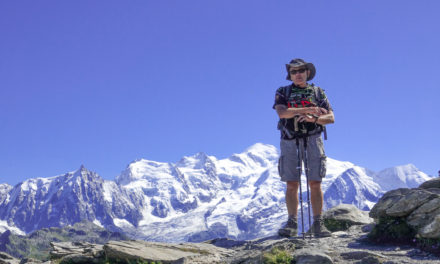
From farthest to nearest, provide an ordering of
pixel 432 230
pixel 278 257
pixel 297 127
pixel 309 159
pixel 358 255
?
pixel 309 159
pixel 297 127
pixel 432 230
pixel 358 255
pixel 278 257

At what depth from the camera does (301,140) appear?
1262 cm

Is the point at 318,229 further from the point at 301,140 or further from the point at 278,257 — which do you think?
the point at 278,257

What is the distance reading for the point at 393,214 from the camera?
11.2m

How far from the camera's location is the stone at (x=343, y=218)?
1644cm

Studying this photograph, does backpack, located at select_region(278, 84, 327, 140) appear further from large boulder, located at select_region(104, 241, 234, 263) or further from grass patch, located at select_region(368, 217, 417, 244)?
large boulder, located at select_region(104, 241, 234, 263)

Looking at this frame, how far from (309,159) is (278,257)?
13.8ft

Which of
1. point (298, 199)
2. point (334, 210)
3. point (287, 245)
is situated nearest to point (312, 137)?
point (298, 199)

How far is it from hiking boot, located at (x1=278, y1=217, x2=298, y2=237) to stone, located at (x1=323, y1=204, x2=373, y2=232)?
13.5 feet

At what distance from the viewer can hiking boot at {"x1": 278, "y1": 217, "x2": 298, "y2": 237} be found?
12.7 m

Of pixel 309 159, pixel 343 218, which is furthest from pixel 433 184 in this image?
pixel 343 218

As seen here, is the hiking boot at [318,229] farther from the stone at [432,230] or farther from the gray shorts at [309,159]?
the stone at [432,230]

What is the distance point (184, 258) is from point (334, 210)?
30.0ft

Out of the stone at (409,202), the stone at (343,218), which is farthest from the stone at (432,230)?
the stone at (343,218)

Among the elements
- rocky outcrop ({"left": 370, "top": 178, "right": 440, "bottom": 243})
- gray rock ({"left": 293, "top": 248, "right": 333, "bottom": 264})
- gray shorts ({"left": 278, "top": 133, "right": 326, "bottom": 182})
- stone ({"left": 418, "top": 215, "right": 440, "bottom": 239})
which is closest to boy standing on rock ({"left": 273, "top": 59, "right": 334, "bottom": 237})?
gray shorts ({"left": 278, "top": 133, "right": 326, "bottom": 182})
